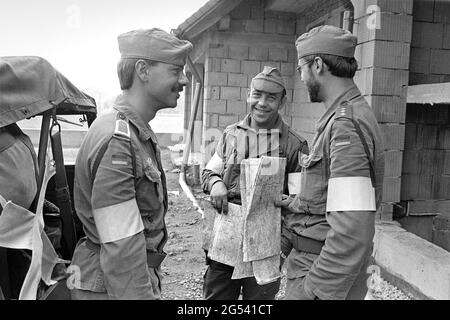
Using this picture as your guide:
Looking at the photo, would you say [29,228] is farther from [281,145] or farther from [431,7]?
[431,7]

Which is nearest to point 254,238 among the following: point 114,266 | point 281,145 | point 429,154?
point 281,145

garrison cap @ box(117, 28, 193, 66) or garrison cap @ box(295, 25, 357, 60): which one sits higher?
garrison cap @ box(295, 25, 357, 60)

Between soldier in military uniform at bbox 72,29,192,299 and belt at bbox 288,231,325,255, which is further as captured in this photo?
belt at bbox 288,231,325,255

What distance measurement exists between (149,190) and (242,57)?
5915 mm

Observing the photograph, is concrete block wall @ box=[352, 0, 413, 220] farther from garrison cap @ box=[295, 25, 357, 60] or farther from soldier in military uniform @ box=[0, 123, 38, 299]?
soldier in military uniform @ box=[0, 123, 38, 299]

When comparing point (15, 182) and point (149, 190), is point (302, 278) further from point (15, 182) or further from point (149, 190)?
point (15, 182)

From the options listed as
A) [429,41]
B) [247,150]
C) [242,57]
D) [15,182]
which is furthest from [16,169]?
[242,57]

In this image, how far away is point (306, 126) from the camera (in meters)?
6.77

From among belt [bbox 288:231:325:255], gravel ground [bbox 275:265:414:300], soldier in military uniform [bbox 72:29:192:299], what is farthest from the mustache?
gravel ground [bbox 275:265:414:300]

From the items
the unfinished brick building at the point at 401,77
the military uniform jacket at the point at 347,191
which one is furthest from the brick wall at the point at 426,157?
the military uniform jacket at the point at 347,191

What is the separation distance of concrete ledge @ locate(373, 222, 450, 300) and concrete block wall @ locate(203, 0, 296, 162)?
3.75m

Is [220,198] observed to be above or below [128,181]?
below

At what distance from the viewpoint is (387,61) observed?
4250 mm

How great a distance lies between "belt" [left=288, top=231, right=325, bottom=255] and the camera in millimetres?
1894
